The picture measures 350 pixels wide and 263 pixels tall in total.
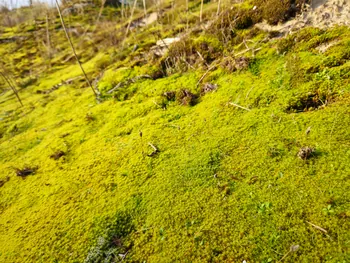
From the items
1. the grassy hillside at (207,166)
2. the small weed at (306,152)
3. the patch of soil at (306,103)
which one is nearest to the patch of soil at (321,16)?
the grassy hillside at (207,166)

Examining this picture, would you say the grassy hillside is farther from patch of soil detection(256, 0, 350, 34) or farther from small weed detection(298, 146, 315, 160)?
patch of soil detection(256, 0, 350, 34)

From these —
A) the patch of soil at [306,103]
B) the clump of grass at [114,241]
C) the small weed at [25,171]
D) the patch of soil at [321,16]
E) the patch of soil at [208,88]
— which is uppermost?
the patch of soil at [321,16]

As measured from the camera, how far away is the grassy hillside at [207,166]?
268cm

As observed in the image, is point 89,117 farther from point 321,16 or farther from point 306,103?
point 321,16

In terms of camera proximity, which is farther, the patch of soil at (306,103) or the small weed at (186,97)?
the small weed at (186,97)

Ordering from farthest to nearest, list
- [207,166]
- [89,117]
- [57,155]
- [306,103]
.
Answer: [89,117], [57,155], [306,103], [207,166]

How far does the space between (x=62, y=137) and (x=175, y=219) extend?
164 inches

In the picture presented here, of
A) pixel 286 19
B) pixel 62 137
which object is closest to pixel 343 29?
pixel 286 19

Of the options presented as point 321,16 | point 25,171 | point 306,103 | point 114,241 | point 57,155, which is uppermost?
point 321,16

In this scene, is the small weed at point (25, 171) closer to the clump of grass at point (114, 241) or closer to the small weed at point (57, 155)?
the small weed at point (57, 155)

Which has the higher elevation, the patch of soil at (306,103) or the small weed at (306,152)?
the patch of soil at (306,103)

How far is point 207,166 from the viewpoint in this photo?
3.57 m

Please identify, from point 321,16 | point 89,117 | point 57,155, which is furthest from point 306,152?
point 89,117

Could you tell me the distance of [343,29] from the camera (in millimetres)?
4664
